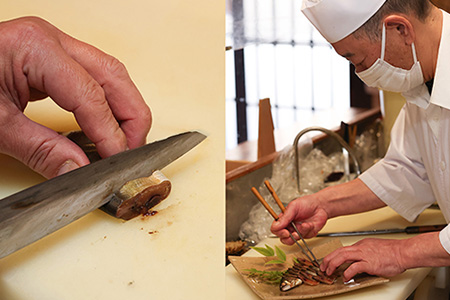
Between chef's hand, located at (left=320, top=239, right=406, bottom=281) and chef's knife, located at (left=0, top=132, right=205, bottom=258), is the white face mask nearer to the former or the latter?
chef's hand, located at (left=320, top=239, right=406, bottom=281)

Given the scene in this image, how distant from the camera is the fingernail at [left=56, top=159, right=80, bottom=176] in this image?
521mm

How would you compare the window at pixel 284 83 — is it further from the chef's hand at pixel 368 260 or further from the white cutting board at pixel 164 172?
the white cutting board at pixel 164 172

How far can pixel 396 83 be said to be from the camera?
4.35ft

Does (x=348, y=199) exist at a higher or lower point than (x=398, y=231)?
higher

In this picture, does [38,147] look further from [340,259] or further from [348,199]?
[348,199]

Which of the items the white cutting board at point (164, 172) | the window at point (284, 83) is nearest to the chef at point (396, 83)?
the white cutting board at point (164, 172)

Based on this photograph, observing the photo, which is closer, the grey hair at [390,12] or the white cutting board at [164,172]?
the white cutting board at [164,172]

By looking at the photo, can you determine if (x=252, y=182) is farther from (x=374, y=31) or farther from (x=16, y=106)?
(x=16, y=106)

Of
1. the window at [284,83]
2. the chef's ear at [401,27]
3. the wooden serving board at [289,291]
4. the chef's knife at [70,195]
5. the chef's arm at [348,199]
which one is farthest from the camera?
the window at [284,83]

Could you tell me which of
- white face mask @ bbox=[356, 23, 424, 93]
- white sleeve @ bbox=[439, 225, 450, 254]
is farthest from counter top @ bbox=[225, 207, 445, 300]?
white face mask @ bbox=[356, 23, 424, 93]

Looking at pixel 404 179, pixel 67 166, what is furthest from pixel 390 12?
pixel 67 166

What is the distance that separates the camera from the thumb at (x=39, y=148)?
0.52 metres

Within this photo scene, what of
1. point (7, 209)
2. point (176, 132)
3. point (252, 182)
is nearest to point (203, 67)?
point (176, 132)

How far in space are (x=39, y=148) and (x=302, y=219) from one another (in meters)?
1.01
